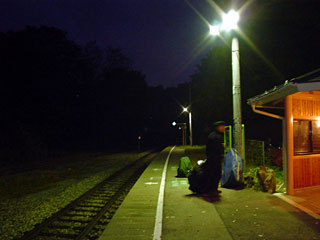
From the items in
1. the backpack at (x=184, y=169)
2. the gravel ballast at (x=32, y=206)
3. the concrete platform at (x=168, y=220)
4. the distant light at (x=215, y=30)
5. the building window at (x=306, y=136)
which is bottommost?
the gravel ballast at (x=32, y=206)

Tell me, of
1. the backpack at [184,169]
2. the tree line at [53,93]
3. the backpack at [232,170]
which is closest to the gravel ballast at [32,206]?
the backpack at [184,169]

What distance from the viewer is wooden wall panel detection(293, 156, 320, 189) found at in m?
7.61

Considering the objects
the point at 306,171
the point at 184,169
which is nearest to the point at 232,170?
the point at 306,171

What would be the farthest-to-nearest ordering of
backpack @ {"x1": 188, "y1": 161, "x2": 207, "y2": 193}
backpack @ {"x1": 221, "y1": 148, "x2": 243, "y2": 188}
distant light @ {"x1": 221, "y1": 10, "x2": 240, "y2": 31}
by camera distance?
distant light @ {"x1": 221, "y1": 10, "x2": 240, "y2": 31} → backpack @ {"x1": 221, "y1": 148, "x2": 243, "y2": 188} → backpack @ {"x1": 188, "y1": 161, "x2": 207, "y2": 193}

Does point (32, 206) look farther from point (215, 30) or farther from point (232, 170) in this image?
point (215, 30)

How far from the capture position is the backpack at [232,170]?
316 inches

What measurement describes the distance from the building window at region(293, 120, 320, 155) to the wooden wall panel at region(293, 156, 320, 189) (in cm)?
22

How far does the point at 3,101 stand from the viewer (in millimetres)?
26672

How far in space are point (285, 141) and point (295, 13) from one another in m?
8.86

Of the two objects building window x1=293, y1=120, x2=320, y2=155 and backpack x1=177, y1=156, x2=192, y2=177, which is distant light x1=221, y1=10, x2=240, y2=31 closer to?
building window x1=293, y1=120, x2=320, y2=155

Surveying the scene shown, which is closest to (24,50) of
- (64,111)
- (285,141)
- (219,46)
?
(64,111)

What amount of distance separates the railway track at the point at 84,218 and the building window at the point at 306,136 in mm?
5345

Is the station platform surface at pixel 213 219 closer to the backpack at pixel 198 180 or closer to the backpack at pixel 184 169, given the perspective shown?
the backpack at pixel 198 180

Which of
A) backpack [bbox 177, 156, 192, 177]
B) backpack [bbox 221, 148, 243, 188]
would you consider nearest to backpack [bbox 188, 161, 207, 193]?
backpack [bbox 221, 148, 243, 188]
